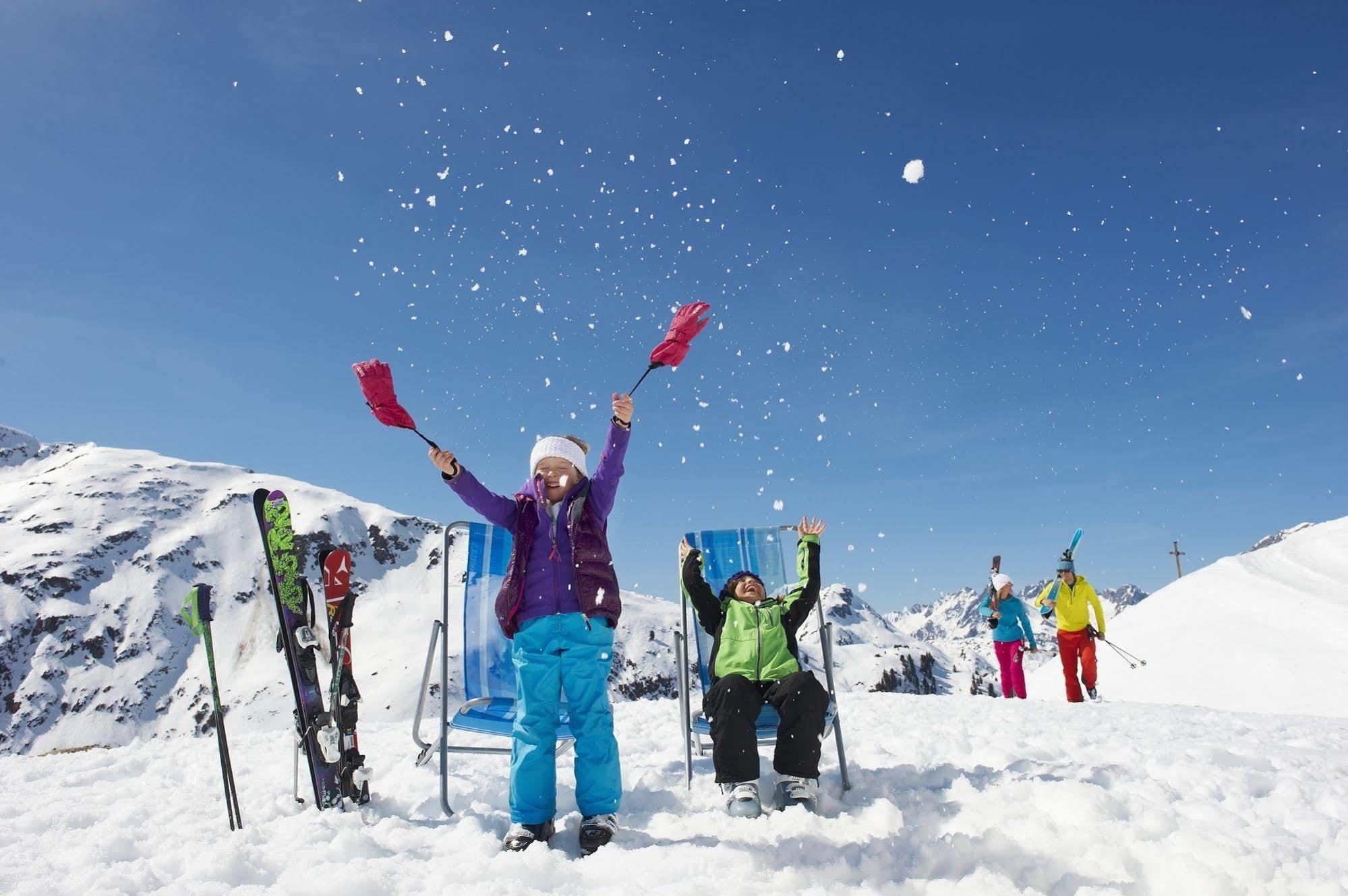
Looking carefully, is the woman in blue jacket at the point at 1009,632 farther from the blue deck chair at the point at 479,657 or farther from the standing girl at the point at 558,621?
the standing girl at the point at 558,621

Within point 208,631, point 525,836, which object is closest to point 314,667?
point 208,631

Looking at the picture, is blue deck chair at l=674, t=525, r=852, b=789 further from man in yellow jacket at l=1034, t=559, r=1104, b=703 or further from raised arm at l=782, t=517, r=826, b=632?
man in yellow jacket at l=1034, t=559, r=1104, b=703

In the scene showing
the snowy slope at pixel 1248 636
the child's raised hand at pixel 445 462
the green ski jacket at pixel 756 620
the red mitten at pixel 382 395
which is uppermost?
the red mitten at pixel 382 395

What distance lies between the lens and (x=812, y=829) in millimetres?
3383

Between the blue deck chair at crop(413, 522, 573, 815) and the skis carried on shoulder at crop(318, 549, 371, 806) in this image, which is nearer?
the skis carried on shoulder at crop(318, 549, 371, 806)

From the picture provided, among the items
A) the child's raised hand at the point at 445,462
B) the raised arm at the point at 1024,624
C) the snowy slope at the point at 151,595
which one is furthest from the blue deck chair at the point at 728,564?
the snowy slope at the point at 151,595

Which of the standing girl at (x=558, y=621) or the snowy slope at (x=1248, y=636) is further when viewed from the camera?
the snowy slope at (x=1248, y=636)

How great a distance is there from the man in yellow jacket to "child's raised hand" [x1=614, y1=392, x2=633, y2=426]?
7.82 metres

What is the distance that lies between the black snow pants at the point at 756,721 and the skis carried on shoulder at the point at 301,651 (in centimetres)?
229

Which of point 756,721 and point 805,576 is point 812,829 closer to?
point 756,721

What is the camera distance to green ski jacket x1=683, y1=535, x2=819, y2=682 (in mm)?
4539

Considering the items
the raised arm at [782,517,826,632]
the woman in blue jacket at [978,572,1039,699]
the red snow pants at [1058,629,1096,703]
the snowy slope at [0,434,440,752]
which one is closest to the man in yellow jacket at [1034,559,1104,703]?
the red snow pants at [1058,629,1096,703]

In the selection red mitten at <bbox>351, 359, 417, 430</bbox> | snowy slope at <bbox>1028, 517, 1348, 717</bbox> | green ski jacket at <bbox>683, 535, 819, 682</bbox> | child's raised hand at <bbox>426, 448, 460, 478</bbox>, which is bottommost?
snowy slope at <bbox>1028, 517, 1348, 717</bbox>

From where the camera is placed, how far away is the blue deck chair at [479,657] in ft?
14.5
